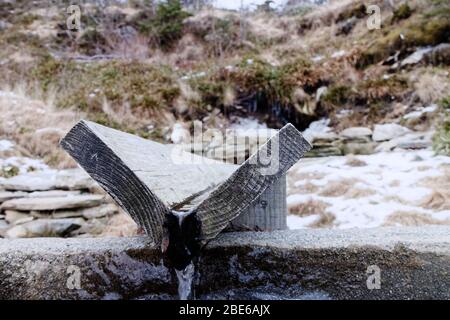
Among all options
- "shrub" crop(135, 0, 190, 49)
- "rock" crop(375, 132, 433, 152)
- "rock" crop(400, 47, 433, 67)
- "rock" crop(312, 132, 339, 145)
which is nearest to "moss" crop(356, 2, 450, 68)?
"rock" crop(400, 47, 433, 67)

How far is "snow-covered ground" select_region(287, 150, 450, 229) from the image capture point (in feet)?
10.1

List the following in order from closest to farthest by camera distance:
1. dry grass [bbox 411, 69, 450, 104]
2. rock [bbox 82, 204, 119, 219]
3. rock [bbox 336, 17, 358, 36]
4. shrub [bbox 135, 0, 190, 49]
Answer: rock [bbox 82, 204, 119, 219]
dry grass [bbox 411, 69, 450, 104]
rock [bbox 336, 17, 358, 36]
shrub [bbox 135, 0, 190, 49]

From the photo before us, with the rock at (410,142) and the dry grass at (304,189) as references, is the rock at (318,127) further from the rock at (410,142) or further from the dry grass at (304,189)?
the dry grass at (304,189)

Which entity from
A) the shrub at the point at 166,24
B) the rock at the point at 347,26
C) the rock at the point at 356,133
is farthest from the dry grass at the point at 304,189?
the shrub at the point at 166,24

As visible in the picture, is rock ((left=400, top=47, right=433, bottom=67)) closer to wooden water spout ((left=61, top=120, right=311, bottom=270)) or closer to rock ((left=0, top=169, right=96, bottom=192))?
rock ((left=0, top=169, right=96, bottom=192))

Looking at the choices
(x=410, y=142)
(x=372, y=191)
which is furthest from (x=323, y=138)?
(x=372, y=191)

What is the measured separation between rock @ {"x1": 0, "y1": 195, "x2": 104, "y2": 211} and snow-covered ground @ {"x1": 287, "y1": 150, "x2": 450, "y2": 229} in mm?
2205

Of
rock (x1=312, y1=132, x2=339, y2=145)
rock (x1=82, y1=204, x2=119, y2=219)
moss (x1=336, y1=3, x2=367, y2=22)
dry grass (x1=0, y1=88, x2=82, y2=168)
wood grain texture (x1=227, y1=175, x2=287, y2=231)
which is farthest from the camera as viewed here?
moss (x1=336, y1=3, x2=367, y2=22)

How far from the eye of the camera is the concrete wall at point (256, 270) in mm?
816

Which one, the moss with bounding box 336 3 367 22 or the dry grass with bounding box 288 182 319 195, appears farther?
the moss with bounding box 336 3 367 22

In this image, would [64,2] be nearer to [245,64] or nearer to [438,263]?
[245,64]

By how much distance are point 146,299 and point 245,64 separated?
7.86 meters

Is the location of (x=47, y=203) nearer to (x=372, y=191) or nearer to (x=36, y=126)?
(x=36, y=126)

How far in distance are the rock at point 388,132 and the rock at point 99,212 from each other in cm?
431
